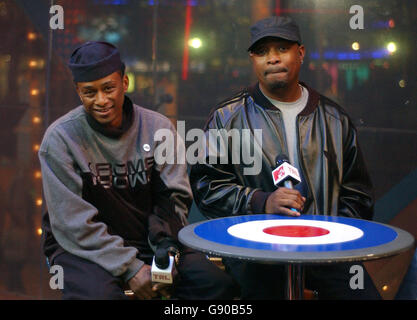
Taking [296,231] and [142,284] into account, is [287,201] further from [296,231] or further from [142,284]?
[142,284]

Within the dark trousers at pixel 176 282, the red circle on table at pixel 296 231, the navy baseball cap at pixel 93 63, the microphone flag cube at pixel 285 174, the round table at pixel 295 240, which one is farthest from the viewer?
the navy baseball cap at pixel 93 63

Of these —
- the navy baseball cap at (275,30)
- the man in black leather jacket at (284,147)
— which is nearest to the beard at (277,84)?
the man in black leather jacket at (284,147)

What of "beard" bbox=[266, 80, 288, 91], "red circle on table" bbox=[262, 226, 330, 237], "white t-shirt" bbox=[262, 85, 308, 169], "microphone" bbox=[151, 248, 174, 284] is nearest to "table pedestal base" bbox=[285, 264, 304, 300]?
"red circle on table" bbox=[262, 226, 330, 237]

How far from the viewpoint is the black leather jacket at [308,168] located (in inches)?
141

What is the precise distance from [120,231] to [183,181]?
45 cm

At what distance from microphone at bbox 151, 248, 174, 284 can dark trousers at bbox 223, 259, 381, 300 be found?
52 centimetres

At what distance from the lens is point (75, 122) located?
3352 mm

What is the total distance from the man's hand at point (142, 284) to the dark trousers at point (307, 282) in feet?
1.81

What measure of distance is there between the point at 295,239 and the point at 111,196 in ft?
3.63

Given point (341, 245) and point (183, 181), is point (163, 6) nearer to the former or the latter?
point (183, 181)

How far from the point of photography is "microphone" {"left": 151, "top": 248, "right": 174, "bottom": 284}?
9.91 feet

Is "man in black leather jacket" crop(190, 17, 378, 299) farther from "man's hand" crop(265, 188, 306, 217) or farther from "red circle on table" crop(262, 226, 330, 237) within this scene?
"red circle on table" crop(262, 226, 330, 237)

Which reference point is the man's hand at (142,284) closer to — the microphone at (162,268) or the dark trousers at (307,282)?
the microphone at (162,268)

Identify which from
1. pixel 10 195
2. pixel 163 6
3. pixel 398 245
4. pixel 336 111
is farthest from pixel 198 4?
pixel 398 245
